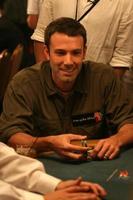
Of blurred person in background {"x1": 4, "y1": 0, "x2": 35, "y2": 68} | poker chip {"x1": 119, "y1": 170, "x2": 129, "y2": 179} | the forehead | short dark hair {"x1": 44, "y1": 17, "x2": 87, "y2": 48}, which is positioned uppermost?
short dark hair {"x1": 44, "y1": 17, "x2": 87, "y2": 48}

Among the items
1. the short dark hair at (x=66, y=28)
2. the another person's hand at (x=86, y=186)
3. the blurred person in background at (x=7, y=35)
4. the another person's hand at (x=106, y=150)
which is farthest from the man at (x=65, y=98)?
the blurred person in background at (x=7, y=35)

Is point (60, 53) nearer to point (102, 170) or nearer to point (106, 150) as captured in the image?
point (106, 150)

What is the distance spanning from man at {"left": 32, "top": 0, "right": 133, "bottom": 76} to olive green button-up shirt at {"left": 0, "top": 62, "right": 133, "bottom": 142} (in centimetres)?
38

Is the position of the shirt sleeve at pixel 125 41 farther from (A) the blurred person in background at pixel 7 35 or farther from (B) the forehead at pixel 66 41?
(A) the blurred person in background at pixel 7 35

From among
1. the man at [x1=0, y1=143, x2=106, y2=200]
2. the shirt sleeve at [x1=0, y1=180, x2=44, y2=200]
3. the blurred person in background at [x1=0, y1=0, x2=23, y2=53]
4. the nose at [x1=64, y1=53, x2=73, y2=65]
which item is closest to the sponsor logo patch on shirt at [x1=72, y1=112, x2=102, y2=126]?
the nose at [x1=64, y1=53, x2=73, y2=65]

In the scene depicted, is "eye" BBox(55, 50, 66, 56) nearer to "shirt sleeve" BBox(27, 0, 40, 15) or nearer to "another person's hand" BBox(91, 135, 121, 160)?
"another person's hand" BBox(91, 135, 121, 160)

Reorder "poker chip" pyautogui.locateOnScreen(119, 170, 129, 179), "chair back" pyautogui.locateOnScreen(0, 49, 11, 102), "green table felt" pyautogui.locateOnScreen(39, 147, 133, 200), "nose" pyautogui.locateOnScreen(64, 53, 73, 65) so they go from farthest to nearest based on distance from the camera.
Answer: "chair back" pyautogui.locateOnScreen(0, 49, 11, 102), "nose" pyautogui.locateOnScreen(64, 53, 73, 65), "poker chip" pyautogui.locateOnScreen(119, 170, 129, 179), "green table felt" pyautogui.locateOnScreen(39, 147, 133, 200)

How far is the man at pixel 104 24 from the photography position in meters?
2.81

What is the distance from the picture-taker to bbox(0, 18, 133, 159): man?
2.43m

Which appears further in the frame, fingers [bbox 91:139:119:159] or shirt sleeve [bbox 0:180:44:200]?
fingers [bbox 91:139:119:159]

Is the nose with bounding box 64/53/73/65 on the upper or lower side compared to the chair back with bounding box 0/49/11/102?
upper

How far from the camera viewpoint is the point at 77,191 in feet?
5.59

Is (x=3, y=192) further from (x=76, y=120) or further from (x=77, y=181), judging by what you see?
(x=76, y=120)

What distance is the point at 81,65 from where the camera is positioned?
2.53 m
